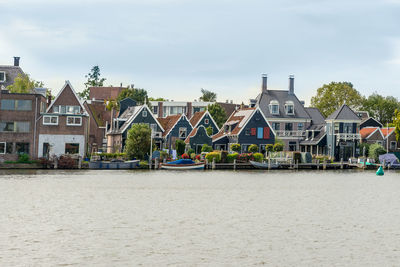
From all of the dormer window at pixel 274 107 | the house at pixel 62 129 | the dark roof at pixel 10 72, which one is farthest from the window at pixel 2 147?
the dormer window at pixel 274 107

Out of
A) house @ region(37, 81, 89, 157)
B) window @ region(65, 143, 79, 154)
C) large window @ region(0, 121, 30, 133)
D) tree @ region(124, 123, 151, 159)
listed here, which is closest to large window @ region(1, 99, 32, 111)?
large window @ region(0, 121, 30, 133)

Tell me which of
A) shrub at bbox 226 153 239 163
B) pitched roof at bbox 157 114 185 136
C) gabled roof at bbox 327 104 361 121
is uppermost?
gabled roof at bbox 327 104 361 121

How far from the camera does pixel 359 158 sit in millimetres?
108875

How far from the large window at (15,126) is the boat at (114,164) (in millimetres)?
11443

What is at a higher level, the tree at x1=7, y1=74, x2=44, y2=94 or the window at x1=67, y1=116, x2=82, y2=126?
the tree at x1=7, y1=74, x2=44, y2=94

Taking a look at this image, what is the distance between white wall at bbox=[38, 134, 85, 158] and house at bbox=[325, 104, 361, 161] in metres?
48.7

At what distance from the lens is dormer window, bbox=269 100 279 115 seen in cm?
12344

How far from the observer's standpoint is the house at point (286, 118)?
405 ft

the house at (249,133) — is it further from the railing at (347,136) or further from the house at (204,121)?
the railing at (347,136)

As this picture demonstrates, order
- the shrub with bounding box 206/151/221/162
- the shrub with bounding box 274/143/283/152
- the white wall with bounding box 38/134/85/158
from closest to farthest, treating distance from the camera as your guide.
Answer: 1. the white wall with bounding box 38/134/85/158
2. the shrub with bounding box 206/151/221/162
3. the shrub with bounding box 274/143/283/152

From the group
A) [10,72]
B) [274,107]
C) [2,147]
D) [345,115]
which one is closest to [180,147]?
[2,147]

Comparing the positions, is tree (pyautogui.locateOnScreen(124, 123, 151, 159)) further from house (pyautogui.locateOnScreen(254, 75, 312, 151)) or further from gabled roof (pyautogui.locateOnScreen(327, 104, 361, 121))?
gabled roof (pyautogui.locateOnScreen(327, 104, 361, 121))

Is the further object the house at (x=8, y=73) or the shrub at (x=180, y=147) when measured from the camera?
the house at (x=8, y=73)

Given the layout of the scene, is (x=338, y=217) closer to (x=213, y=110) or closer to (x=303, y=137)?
(x=303, y=137)
